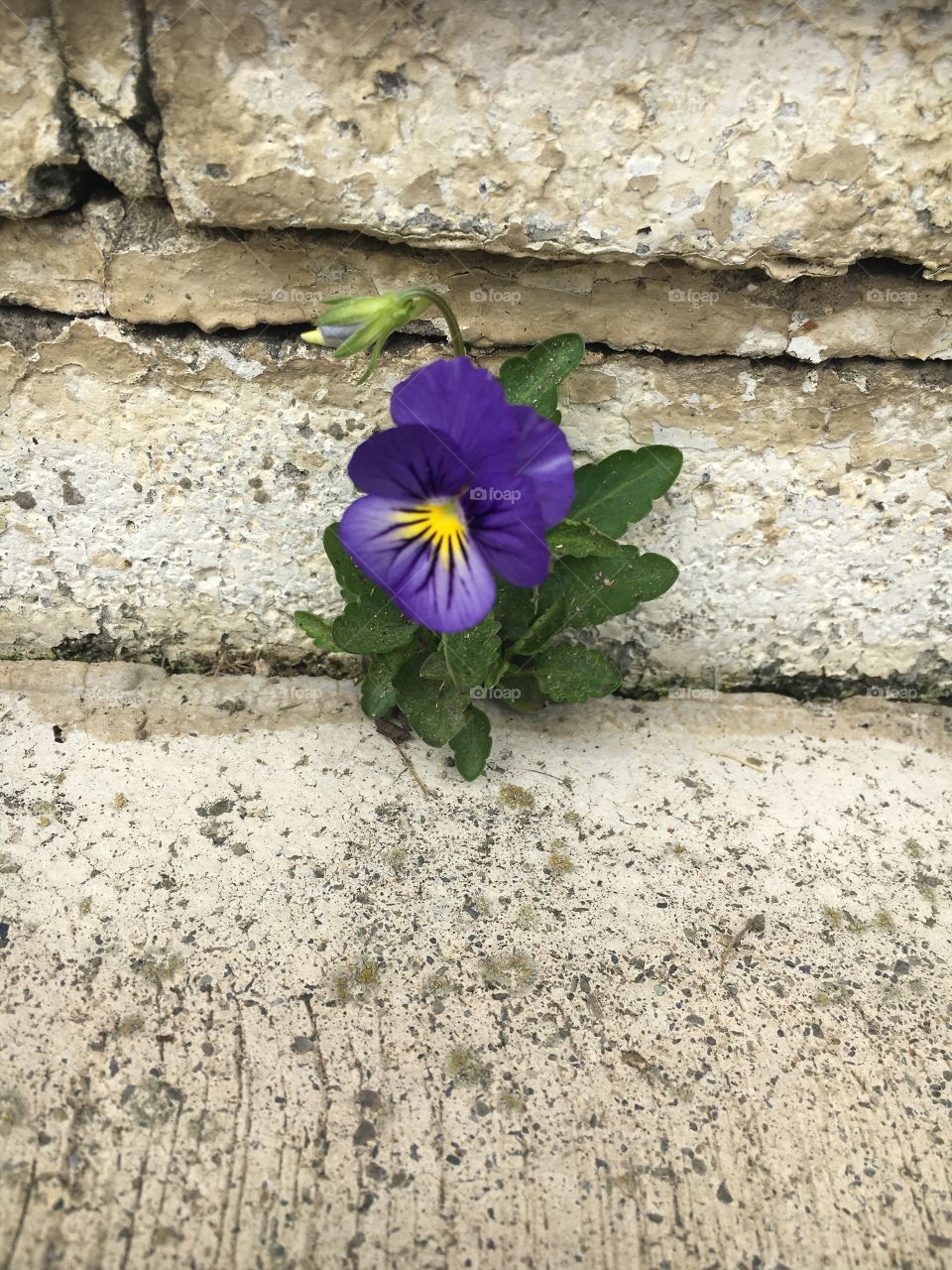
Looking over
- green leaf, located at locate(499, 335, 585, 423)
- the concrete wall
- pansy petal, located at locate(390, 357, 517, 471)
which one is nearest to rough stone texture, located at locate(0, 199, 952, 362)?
the concrete wall

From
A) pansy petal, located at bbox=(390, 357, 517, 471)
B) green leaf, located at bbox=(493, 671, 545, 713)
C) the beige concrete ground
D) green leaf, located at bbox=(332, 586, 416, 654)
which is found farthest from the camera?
green leaf, located at bbox=(493, 671, 545, 713)

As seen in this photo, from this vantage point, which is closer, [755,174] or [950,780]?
[755,174]

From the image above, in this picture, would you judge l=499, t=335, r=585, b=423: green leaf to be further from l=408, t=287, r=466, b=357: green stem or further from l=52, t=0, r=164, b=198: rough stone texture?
l=52, t=0, r=164, b=198: rough stone texture

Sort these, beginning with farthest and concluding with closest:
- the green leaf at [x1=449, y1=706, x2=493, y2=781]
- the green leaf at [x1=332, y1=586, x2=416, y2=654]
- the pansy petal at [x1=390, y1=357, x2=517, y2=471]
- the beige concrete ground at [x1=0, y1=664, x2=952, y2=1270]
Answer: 1. the green leaf at [x1=449, y1=706, x2=493, y2=781]
2. the green leaf at [x1=332, y1=586, x2=416, y2=654]
3. the pansy petal at [x1=390, y1=357, x2=517, y2=471]
4. the beige concrete ground at [x1=0, y1=664, x2=952, y2=1270]

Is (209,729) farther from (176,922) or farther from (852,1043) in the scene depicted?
(852,1043)

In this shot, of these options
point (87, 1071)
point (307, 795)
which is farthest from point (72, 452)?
point (87, 1071)

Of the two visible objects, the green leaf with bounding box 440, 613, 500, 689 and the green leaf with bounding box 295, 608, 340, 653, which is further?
the green leaf with bounding box 295, 608, 340, 653

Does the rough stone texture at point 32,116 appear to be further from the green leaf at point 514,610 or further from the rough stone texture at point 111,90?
the green leaf at point 514,610

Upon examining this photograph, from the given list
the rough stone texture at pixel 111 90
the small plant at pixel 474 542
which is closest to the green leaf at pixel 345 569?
the small plant at pixel 474 542
